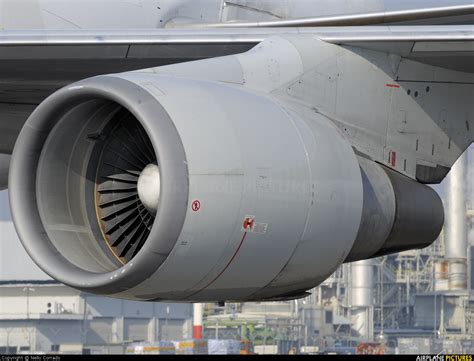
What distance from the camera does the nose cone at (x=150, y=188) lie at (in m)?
5.45

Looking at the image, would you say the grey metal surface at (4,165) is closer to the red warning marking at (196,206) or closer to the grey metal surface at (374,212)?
the grey metal surface at (374,212)

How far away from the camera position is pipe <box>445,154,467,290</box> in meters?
58.0

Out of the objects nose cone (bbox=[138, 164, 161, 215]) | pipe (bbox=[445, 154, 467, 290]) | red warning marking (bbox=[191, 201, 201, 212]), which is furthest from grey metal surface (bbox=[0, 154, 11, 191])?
pipe (bbox=[445, 154, 467, 290])

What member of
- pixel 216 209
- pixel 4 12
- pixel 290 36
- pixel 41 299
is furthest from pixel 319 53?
pixel 41 299

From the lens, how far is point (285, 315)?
248ft

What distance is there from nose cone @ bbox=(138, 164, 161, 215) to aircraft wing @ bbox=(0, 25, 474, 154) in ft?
3.93

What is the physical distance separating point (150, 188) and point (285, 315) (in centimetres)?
7078

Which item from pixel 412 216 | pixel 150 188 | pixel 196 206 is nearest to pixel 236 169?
pixel 196 206

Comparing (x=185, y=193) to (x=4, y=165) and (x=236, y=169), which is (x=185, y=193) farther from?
(x=4, y=165)

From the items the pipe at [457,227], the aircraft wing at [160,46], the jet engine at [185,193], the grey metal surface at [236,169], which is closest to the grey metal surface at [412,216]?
the grey metal surface at [236,169]

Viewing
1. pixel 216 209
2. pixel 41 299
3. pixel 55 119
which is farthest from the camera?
pixel 41 299

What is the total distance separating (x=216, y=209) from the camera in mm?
5266

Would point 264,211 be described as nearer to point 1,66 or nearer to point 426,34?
point 426,34

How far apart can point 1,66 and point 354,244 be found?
2400mm
